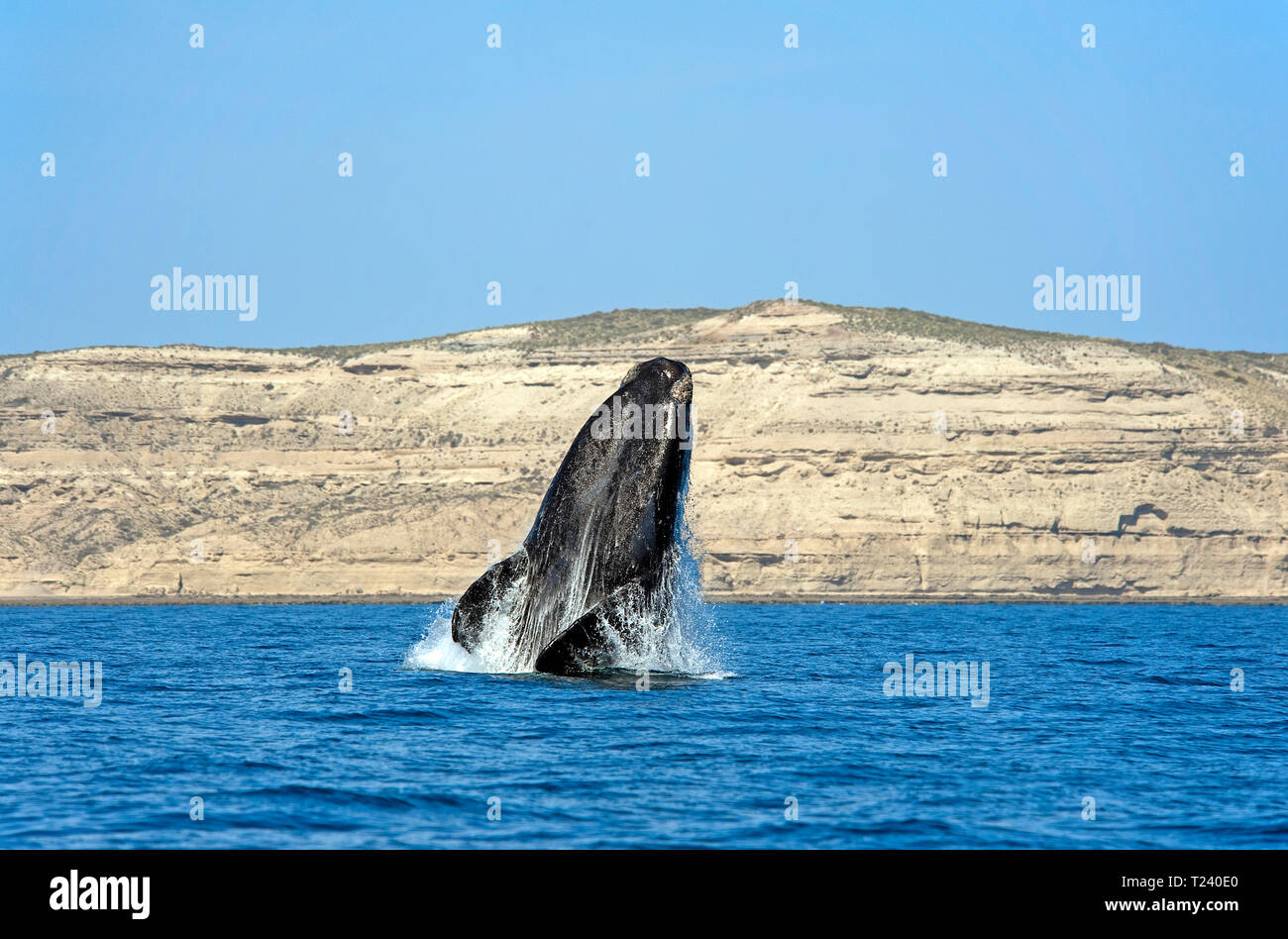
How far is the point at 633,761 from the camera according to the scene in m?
13.8

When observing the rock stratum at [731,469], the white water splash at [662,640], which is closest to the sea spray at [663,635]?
the white water splash at [662,640]

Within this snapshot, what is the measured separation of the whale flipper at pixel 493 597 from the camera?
16.8m

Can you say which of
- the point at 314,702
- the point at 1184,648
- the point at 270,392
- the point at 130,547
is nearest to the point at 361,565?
the point at 130,547

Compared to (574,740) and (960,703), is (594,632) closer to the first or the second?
(574,740)

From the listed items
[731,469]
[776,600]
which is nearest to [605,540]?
[776,600]

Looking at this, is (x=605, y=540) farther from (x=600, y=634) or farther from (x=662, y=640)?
(x=662, y=640)

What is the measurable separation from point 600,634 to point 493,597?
1.47 meters

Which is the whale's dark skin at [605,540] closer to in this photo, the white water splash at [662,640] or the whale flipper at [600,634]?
the whale flipper at [600,634]

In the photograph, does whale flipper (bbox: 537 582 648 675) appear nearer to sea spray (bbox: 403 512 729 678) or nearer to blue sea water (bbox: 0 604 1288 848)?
sea spray (bbox: 403 512 729 678)

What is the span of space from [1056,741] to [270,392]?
319ft

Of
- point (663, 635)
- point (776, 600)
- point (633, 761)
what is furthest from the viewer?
point (776, 600)

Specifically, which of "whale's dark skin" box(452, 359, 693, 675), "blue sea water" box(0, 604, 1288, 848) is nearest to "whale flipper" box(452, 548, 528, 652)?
"whale's dark skin" box(452, 359, 693, 675)

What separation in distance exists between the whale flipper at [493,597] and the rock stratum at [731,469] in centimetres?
6924

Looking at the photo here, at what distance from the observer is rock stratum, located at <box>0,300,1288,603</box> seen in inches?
3573
